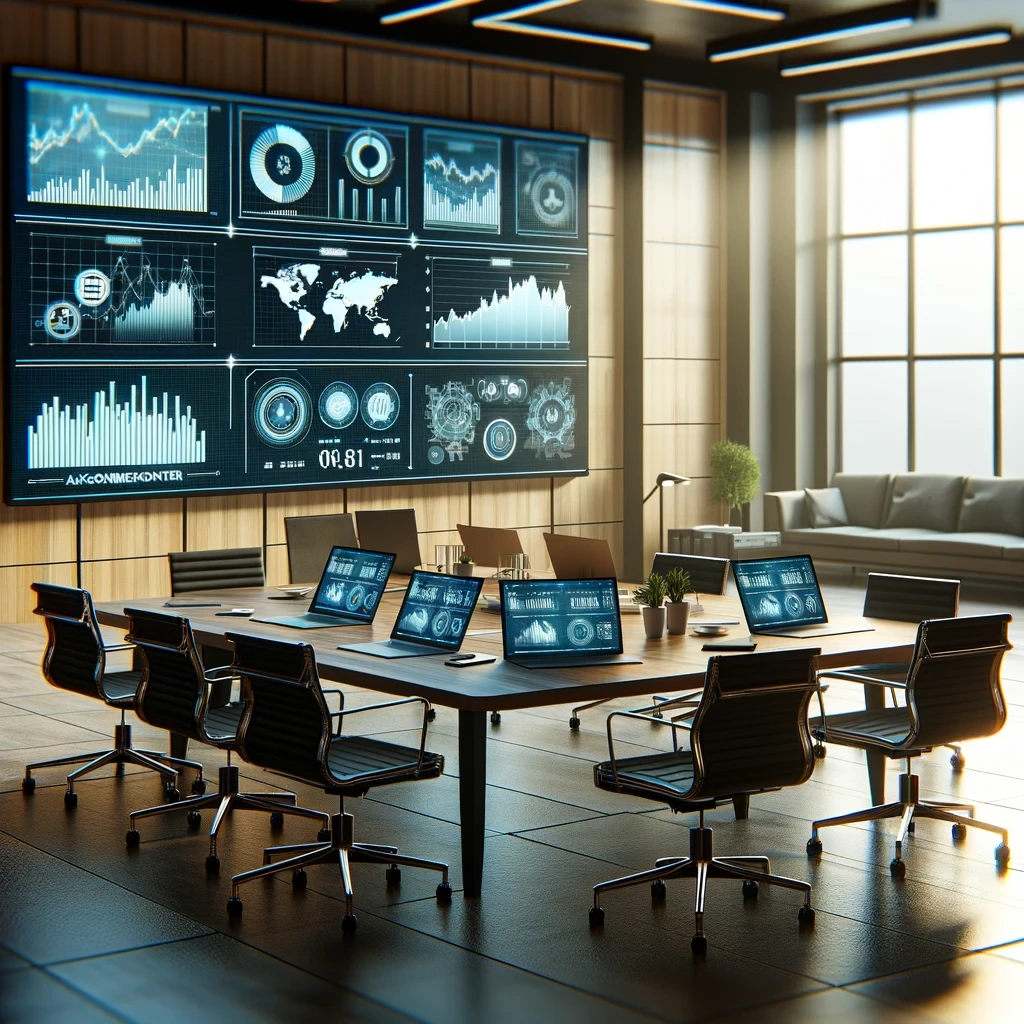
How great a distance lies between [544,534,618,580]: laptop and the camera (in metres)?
6.76

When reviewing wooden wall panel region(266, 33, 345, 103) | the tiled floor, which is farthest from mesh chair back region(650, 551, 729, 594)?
wooden wall panel region(266, 33, 345, 103)

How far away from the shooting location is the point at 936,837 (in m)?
5.76

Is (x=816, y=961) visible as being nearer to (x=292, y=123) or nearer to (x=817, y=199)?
(x=292, y=123)

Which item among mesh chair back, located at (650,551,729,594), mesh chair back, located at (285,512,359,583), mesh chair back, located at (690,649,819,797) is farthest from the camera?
mesh chair back, located at (285,512,359,583)

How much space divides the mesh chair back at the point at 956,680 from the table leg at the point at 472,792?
1.51 metres

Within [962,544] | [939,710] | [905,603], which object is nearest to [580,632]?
[939,710]

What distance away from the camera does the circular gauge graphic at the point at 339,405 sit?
1223 centimetres

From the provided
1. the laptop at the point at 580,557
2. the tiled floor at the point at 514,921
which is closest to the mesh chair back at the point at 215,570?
the tiled floor at the point at 514,921

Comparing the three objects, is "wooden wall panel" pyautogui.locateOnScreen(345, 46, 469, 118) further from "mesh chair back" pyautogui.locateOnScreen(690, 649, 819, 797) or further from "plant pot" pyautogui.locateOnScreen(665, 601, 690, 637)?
"mesh chair back" pyautogui.locateOnScreen(690, 649, 819, 797)

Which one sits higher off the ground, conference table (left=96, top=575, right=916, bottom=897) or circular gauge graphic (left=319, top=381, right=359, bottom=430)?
circular gauge graphic (left=319, top=381, right=359, bottom=430)

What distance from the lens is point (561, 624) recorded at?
5.55m

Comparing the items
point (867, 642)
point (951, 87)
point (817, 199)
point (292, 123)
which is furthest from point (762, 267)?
point (867, 642)

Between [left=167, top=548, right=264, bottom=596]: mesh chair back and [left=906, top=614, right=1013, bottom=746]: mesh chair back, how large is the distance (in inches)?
152

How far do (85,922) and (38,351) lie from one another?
270 inches
